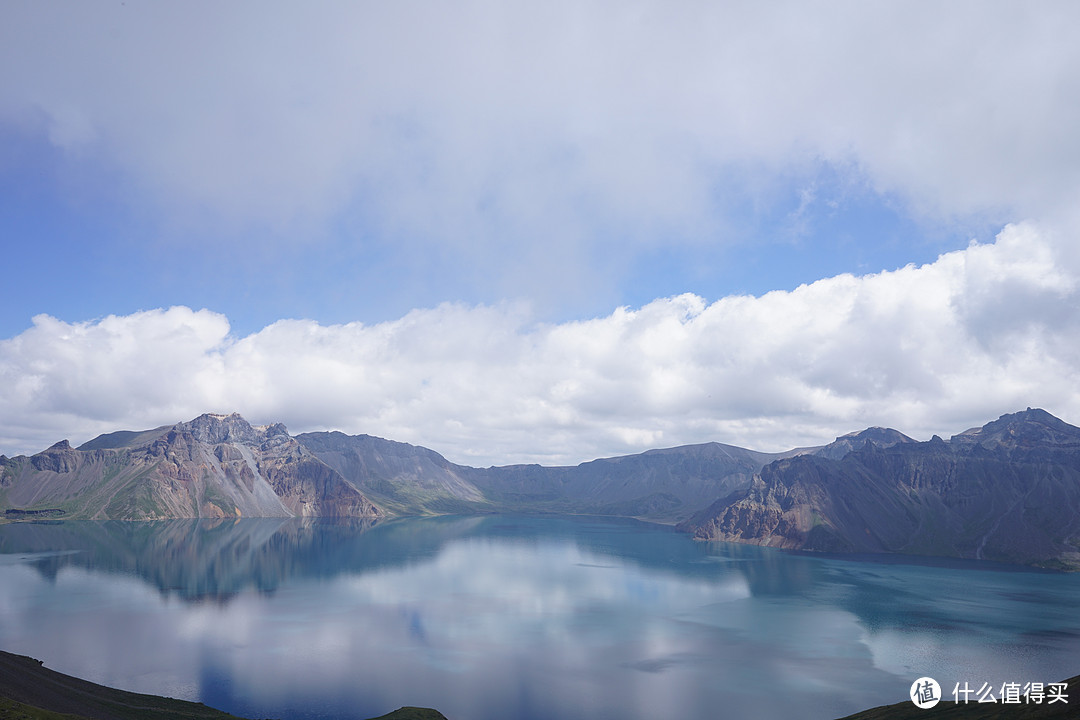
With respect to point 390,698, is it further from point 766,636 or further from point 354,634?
point 766,636

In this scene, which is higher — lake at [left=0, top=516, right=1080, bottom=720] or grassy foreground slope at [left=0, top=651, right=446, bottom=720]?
grassy foreground slope at [left=0, top=651, right=446, bottom=720]

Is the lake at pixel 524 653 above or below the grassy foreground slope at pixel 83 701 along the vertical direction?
below

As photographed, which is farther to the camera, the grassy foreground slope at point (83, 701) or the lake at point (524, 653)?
the lake at point (524, 653)

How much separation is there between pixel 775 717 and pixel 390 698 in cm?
6845

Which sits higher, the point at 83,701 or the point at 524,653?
the point at 83,701

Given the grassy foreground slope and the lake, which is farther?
the lake

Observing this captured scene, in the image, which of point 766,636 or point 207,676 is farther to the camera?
point 766,636

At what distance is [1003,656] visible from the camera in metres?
142

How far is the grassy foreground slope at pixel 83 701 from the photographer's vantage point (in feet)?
268

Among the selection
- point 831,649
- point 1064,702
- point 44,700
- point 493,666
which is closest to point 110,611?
point 44,700

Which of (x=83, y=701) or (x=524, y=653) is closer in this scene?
(x=83, y=701)

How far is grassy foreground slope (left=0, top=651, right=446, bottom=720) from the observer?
8157cm

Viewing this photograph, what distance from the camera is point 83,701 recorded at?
8800cm

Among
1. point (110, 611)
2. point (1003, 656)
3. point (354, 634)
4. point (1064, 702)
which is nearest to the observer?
point (1064, 702)
